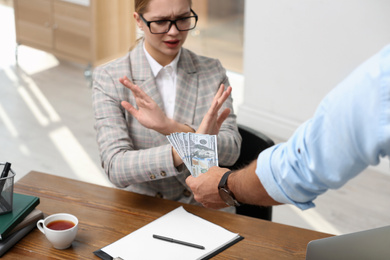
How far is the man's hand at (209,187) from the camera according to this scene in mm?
1684

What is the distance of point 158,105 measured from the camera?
217cm

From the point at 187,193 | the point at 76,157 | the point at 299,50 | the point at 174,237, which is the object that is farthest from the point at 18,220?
the point at 299,50

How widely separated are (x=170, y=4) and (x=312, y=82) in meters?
2.08

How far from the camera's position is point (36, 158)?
3.84 metres

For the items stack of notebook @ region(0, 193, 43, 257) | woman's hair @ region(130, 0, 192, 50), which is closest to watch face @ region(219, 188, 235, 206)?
stack of notebook @ region(0, 193, 43, 257)

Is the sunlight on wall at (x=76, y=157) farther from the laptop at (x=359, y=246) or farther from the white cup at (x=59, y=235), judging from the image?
the laptop at (x=359, y=246)

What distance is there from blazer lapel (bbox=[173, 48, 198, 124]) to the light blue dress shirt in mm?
895

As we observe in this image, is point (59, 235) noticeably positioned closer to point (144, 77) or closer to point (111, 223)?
point (111, 223)

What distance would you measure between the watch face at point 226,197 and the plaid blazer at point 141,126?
325 mm

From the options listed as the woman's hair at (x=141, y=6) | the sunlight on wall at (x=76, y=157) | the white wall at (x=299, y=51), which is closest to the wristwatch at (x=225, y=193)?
the woman's hair at (x=141, y=6)

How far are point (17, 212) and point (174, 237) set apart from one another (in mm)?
465

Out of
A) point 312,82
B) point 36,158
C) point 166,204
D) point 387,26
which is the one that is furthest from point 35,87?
point 166,204

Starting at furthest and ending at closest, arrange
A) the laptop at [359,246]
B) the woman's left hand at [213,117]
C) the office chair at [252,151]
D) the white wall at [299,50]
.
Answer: the white wall at [299,50] → the office chair at [252,151] → the woman's left hand at [213,117] → the laptop at [359,246]

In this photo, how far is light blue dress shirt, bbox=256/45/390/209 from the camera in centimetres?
105
